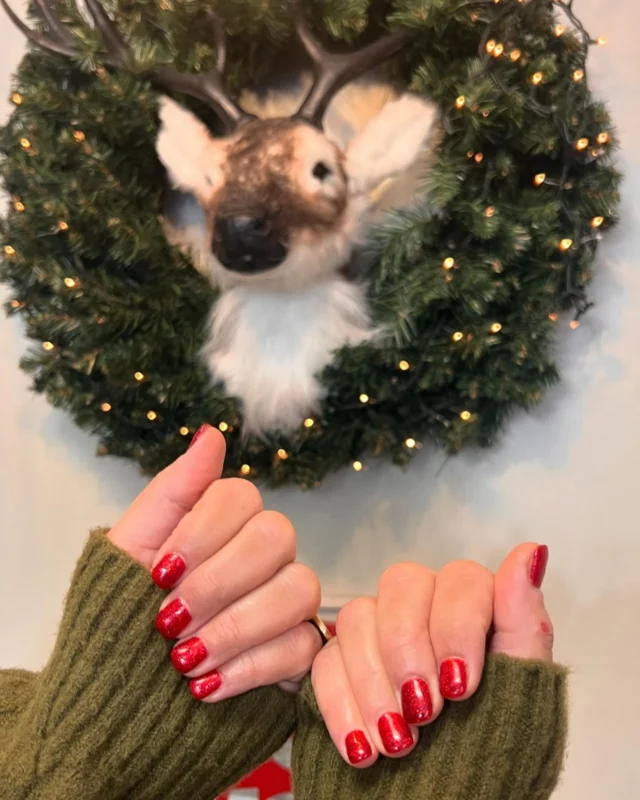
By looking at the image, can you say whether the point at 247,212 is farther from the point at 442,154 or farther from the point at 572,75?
the point at 572,75

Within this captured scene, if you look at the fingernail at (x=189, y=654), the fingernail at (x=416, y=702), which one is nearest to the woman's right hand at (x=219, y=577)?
the fingernail at (x=189, y=654)

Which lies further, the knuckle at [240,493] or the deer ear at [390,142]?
the deer ear at [390,142]

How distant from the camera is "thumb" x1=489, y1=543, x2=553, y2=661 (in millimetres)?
457

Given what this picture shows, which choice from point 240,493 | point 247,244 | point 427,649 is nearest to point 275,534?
point 240,493

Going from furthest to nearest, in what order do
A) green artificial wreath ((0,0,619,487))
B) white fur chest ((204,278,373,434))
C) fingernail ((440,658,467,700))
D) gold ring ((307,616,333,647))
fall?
white fur chest ((204,278,373,434)) → green artificial wreath ((0,0,619,487)) → gold ring ((307,616,333,647)) → fingernail ((440,658,467,700))

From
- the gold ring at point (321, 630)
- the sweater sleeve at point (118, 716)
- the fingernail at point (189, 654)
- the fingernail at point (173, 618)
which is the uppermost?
the gold ring at point (321, 630)

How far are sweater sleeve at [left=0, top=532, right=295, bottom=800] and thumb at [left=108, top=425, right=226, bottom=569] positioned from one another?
2cm

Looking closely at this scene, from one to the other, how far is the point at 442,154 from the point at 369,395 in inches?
14.4

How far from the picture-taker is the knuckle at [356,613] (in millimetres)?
508

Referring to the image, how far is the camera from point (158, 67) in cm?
84

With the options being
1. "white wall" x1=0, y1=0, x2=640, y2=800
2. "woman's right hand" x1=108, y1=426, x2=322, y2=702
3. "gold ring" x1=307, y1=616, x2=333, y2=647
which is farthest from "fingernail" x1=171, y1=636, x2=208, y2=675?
"white wall" x1=0, y1=0, x2=640, y2=800

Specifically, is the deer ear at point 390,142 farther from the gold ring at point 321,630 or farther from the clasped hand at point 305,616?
the gold ring at point 321,630

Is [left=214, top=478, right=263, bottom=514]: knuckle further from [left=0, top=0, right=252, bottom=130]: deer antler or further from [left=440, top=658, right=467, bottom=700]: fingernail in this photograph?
[left=0, top=0, right=252, bottom=130]: deer antler

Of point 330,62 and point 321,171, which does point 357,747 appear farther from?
point 330,62
